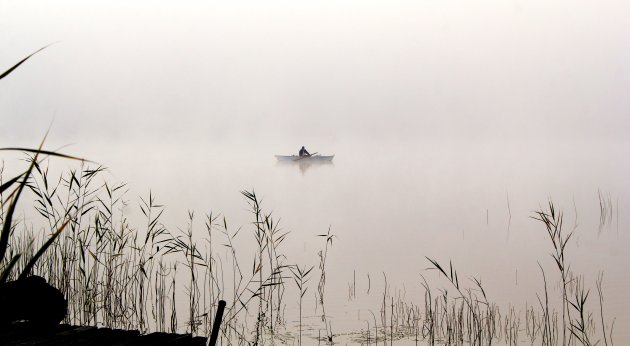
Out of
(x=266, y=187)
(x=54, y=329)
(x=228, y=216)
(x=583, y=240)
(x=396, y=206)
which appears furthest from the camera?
(x=266, y=187)

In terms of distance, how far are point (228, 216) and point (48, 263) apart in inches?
507

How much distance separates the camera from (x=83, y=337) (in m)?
4.18

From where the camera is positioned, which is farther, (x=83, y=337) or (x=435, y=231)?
(x=435, y=231)

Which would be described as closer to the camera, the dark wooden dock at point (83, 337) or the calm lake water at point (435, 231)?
the dark wooden dock at point (83, 337)

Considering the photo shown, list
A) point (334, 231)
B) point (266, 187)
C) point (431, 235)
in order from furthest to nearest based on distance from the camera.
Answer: point (266, 187) < point (334, 231) < point (431, 235)

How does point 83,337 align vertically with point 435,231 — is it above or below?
below

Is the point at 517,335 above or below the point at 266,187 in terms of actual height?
below

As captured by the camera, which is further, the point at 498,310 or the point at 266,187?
the point at 266,187

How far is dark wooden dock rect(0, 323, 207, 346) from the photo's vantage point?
405 cm

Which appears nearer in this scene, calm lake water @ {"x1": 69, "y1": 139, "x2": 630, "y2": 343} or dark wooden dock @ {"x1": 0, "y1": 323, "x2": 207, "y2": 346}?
dark wooden dock @ {"x1": 0, "y1": 323, "x2": 207, "y2": 346}

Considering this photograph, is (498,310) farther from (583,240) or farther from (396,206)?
(396,206)

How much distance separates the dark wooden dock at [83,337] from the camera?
4.05 meters

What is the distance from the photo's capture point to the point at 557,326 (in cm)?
864

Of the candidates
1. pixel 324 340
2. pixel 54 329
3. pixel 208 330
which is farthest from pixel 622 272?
pixel 54 329
